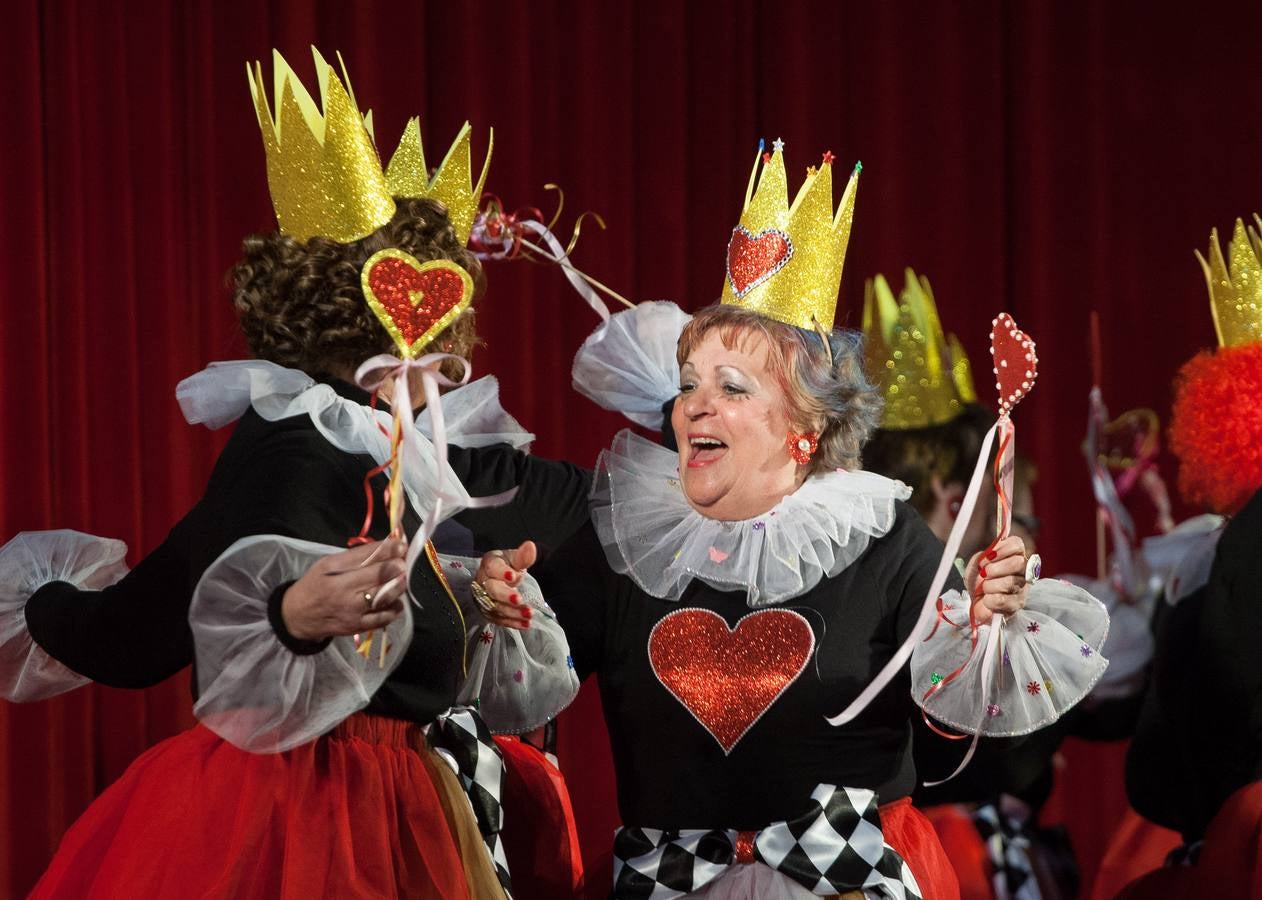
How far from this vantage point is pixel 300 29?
3900mm

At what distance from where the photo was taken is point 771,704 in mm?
2154

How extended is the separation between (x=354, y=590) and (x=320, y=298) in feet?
1.69

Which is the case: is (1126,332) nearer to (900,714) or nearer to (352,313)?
(900,714)

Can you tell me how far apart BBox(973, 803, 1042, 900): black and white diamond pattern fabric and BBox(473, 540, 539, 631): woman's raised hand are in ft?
4.28

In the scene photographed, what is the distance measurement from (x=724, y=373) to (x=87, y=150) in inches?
78.1

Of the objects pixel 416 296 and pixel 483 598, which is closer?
pixel 416 296

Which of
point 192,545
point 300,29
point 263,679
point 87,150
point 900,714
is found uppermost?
point 300,29

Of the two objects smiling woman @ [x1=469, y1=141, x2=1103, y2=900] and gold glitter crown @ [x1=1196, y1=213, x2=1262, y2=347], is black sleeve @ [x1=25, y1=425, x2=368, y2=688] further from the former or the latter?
gold glitter crown @ [x1=1196, y1=213, x2=1262, y2=347]

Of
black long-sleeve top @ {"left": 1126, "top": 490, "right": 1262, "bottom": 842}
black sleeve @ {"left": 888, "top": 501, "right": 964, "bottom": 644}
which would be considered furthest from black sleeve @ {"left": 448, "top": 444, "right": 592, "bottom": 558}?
black long-sleeve top @ {"left": 1126, "top": 490, "right": 1262, "bottom": 842}

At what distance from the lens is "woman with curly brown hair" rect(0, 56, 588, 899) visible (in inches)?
70.4

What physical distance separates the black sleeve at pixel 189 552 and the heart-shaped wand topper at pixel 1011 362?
2.53 ft

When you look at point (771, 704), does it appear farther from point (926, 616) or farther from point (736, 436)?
point (736, 436)

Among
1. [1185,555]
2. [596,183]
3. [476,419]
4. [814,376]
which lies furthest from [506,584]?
[596,183]

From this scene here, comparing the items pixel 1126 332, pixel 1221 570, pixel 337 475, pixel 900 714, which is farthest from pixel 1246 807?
pixel 1126 332
